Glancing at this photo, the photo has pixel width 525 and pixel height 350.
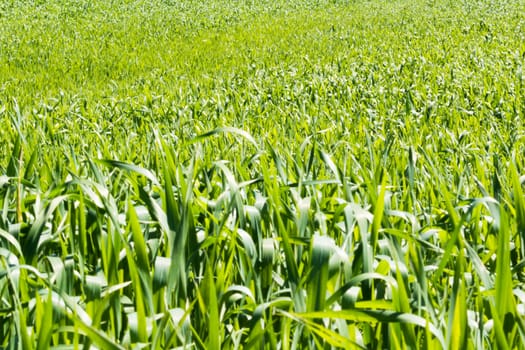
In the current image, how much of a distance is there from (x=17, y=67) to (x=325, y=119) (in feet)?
22.8

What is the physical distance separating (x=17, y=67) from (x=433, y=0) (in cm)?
1541

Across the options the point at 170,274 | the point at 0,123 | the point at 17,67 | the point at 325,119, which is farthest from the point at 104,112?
the point at 17,67

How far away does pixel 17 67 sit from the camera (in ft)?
36.2

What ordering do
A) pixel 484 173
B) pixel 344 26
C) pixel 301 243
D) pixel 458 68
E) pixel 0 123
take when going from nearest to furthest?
pixel 301 243 → pixel 484 173 → pixel 0 123 → pixel 458 68 → pixel 344 26

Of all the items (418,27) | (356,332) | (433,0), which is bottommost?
(356,332)

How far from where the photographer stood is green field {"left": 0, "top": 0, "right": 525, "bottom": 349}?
57.6 inches

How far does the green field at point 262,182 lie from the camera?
1.46 metres

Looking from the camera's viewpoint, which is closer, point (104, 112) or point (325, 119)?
point (325, 119)

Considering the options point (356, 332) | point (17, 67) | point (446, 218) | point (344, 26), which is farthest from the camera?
point (344, 26)

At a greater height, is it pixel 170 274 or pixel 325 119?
pixel 325 119

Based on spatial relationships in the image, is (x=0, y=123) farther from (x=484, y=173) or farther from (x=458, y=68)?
(x=458, y=68)

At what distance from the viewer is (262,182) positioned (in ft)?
8.68

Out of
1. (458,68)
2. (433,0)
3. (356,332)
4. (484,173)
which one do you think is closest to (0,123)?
(484,173)

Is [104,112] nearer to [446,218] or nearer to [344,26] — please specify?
[446,218]
